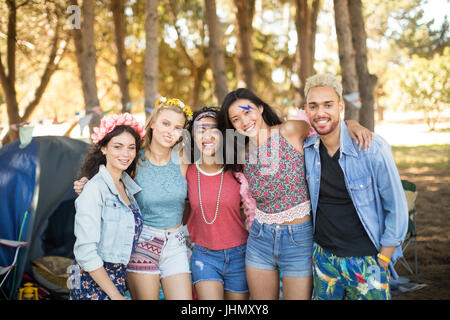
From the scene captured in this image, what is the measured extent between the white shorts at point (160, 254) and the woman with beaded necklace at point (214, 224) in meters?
0.16

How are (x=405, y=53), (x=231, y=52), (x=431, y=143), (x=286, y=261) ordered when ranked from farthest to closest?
(x=405, y=53) → (x=231, y=52) → (x=431, y=143) → (x=286, y=261)

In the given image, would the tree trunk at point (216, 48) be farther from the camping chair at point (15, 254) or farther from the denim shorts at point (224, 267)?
the denim shorts at point (224, 267)

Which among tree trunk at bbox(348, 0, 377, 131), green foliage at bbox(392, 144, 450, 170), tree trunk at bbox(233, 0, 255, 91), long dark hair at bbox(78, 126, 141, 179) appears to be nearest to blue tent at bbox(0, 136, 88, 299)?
long dark hair at bbox(78, 126, 141, 179)

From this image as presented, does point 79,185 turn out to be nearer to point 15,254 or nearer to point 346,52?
point 15,254

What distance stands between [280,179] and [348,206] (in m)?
0.48

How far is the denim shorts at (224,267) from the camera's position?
3010mm

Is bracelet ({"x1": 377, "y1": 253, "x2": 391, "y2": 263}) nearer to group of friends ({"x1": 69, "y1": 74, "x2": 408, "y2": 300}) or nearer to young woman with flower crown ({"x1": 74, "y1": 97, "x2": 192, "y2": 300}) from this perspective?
group of friends ({"x1": 69, "y1": 74, "x2": 408, "y2": 300})

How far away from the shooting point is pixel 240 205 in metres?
3.21

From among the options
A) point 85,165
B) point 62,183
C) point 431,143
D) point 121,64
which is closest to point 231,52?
point 121,64

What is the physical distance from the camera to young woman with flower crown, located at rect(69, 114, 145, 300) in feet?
8.07

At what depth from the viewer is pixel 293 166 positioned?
9.25 ft

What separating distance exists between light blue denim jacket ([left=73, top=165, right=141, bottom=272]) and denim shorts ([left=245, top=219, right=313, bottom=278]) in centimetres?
93

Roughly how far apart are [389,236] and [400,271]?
311 centimetres

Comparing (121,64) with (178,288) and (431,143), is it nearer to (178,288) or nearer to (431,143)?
→ (178,288)
